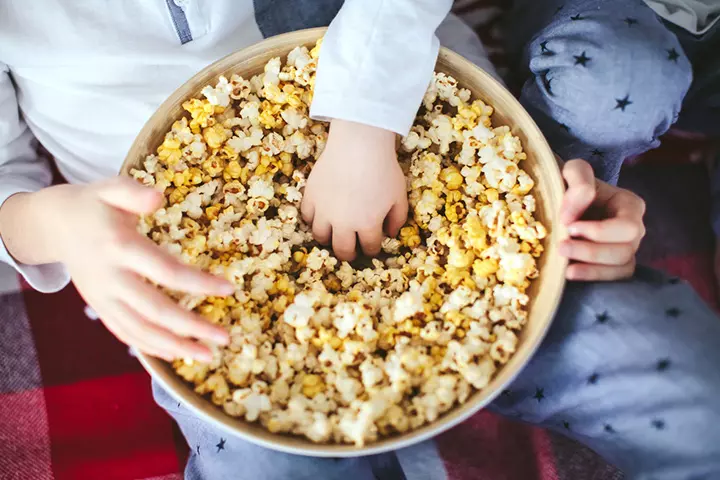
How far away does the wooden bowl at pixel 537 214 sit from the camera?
63cm

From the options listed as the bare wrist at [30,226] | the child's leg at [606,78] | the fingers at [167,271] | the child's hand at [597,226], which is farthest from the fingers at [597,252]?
the bare wrist at [30,226]

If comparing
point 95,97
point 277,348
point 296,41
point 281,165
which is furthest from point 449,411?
point 95,97

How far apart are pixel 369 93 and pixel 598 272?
312 mm

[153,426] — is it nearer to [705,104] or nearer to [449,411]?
[449,411]

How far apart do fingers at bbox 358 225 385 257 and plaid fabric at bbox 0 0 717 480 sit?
1.04 ft

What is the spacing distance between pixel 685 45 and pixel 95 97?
0.78m

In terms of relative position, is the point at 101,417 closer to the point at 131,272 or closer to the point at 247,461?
the point at 247,461

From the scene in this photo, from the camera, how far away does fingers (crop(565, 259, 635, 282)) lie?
2.35ft

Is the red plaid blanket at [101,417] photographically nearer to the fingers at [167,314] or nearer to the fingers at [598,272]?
the fingers at [598,272]

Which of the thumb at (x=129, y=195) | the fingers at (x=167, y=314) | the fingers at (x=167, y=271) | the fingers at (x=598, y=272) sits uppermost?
the thumb at (x=129, y=195)

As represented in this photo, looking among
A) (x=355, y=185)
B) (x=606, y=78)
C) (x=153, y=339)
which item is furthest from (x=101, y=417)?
(x=606, y=78)

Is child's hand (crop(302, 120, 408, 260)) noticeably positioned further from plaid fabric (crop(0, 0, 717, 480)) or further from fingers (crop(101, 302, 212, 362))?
plaid fabric (crop(0, 0, 717, 480))

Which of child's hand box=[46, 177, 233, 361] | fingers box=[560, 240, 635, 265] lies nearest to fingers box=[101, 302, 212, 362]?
child's hand box=[46, 177, 233, 361]

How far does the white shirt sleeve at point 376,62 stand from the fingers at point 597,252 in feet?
0.70
